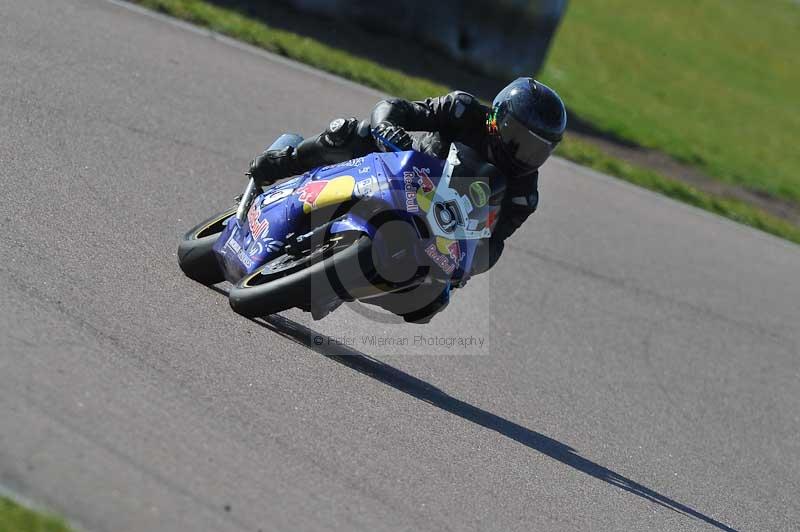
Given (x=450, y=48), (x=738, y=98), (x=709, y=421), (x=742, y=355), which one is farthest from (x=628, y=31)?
(x=709, y=421)

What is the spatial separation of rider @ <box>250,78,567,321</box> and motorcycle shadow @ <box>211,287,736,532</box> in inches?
15.8

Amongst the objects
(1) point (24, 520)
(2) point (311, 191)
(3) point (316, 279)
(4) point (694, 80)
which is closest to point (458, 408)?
(3) point (316, 279)

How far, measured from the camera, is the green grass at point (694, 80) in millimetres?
15797

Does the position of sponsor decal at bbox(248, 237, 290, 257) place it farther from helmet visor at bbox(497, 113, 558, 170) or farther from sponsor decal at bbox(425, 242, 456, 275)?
helmet visor at bbox(497, 113, 558, 170)

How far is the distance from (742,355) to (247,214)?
449 centimetres

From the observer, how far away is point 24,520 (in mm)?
3584

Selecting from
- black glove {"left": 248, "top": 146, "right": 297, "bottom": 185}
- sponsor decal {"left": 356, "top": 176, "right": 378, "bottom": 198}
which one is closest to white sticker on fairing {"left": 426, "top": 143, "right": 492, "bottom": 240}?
sponsor decal {"left": 356, "top": 176, "right": 378, "bottom": 198}

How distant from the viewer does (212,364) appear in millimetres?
5316

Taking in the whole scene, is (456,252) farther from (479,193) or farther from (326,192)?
(326,192)

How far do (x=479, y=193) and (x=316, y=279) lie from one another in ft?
3.14

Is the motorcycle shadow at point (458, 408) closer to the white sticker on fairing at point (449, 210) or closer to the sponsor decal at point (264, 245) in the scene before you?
the sponsor decal at point (264, 245)

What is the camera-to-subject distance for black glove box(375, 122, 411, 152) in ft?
19.4

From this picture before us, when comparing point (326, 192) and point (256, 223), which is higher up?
point (326, 192)

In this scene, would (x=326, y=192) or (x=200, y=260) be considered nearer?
(x=326, y=192)
